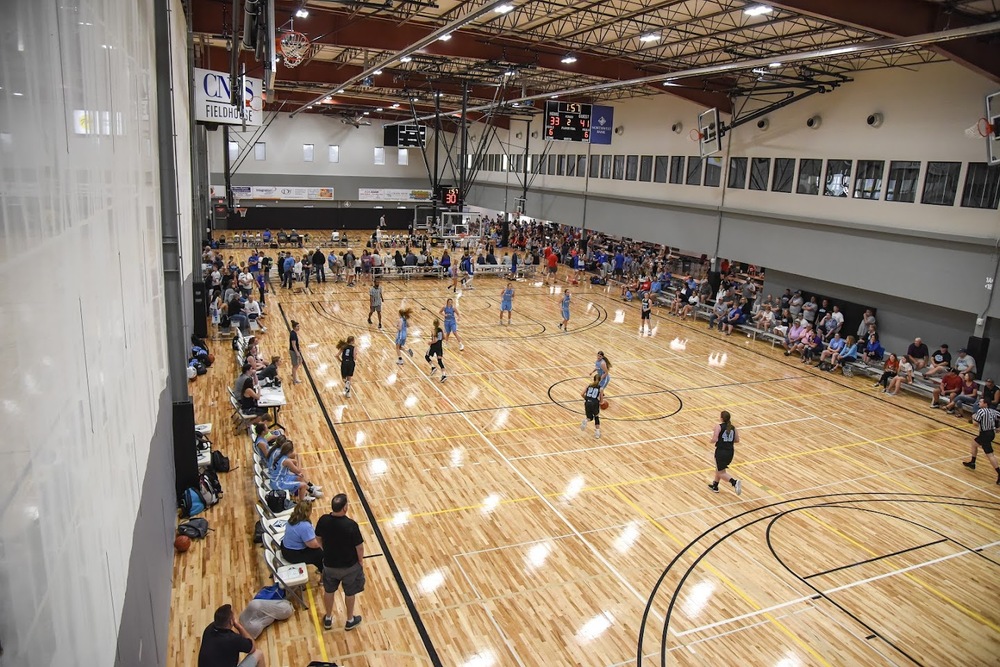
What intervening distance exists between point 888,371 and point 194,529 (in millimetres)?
17184

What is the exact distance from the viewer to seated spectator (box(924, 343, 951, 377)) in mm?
17719

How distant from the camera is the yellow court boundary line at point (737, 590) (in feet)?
24.6

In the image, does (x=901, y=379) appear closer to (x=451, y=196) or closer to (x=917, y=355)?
(x=917, y=355)

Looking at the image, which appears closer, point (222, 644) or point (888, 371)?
point (222, 644)

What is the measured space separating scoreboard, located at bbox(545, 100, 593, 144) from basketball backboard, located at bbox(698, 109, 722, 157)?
5367 millimetres

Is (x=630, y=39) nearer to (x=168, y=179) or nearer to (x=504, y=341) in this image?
(x=504, y=341)

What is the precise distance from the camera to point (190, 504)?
9422mm

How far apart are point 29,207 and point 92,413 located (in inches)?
56.6

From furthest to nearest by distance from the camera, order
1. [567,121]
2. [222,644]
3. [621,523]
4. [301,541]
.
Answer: [567,121], [621,523], [301,541], [222,644]

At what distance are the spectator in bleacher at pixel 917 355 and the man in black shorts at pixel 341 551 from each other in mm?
17124

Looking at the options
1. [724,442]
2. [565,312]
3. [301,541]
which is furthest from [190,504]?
[565,312]

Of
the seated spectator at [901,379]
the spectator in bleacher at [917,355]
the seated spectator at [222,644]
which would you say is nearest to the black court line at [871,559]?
the seated spectator at [222,644]

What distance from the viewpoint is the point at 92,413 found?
11.2 feet

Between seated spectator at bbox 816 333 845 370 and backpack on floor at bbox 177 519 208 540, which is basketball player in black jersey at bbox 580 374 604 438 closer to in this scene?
backpack on floor at bbox 177 519 208 540
